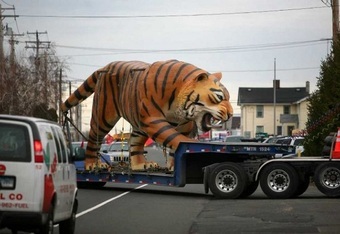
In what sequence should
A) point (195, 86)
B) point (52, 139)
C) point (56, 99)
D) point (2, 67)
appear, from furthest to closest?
1. point (56, 99)
2. point (2, 67)
3. point (195, 86)
4. point (52, 139)

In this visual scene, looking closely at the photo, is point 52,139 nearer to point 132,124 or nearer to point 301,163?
point 301,163

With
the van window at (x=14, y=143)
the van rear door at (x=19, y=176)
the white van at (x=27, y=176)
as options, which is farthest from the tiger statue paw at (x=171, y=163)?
the van rear door at (x=19, y=176)

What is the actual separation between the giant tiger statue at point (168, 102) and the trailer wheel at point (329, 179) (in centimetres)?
412

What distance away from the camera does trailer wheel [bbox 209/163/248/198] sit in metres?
23.0

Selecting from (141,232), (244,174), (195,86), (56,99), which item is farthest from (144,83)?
(56,99)

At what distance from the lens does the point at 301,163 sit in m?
22.7

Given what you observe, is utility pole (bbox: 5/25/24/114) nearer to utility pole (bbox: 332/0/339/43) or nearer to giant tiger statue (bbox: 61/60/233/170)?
utility pole (bbox: 332/0/339/43)

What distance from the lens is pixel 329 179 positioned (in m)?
22.3

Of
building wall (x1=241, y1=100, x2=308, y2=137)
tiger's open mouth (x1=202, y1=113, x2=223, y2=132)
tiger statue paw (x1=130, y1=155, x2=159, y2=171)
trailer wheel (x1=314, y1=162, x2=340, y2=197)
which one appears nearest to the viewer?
trailer wheel (x1=314, y1=162, x2=340, y2=197)

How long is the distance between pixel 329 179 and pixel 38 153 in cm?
1223

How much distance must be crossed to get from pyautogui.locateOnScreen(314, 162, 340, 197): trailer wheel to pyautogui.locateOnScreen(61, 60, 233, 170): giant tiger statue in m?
4.12

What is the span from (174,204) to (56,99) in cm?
5673

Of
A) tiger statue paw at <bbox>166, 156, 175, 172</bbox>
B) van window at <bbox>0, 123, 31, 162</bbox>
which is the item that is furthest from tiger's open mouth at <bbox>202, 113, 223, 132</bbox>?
van window at <bbox>0, 123, 31, 162</bbox>

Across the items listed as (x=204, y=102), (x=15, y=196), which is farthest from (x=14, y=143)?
(x=204, y=102)
